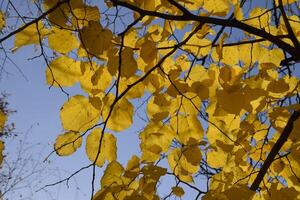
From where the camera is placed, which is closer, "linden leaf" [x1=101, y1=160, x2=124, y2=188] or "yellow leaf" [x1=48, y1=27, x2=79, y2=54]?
"linden leaf" [x1=101, y1=160, x2=124, y2=188]

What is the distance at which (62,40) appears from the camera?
1.64 m

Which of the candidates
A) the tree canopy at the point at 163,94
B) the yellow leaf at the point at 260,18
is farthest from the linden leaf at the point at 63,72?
the yellow leaf at the point at 260,18

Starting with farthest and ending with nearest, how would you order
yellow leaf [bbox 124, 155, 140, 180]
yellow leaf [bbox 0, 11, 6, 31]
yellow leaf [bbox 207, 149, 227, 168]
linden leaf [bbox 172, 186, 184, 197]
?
1. yellow leaf [bbox 207, 149, 227, 168]
2. yellow leaf [bbox 0, 11, 6, 31]
3. linden leaf [bbox 172, 186, 184, 197]
4. yellow leaf [bbox 124, 155, 140, 180]

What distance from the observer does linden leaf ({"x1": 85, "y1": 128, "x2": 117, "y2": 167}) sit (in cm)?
168

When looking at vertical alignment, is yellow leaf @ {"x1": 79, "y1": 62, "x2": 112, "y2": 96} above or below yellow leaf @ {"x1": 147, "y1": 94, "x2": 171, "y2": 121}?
above

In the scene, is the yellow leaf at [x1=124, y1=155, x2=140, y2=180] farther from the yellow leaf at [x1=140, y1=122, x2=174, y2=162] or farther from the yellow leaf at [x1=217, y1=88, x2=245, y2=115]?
the yellow leaf at [x1=217, y1=88, x2=245, y2=115]

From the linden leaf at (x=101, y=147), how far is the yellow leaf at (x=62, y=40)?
0.34 m

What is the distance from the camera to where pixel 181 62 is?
6.79 feet

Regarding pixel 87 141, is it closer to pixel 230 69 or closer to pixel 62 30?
pixel 62 30

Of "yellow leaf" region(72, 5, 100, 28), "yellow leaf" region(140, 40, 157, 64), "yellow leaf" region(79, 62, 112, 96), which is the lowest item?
"yellow leaf" region(140, 40, 157, 64)

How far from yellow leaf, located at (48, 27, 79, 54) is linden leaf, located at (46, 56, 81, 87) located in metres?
0.06

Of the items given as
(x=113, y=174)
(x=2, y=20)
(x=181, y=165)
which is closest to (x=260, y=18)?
(x=181, y=165)

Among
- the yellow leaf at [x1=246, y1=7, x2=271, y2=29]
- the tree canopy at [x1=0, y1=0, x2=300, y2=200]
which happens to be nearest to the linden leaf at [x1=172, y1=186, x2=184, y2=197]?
the tree canopy at [x1=0, y1=0, x2=300, y2=200]

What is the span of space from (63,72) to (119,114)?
0.28 metres
